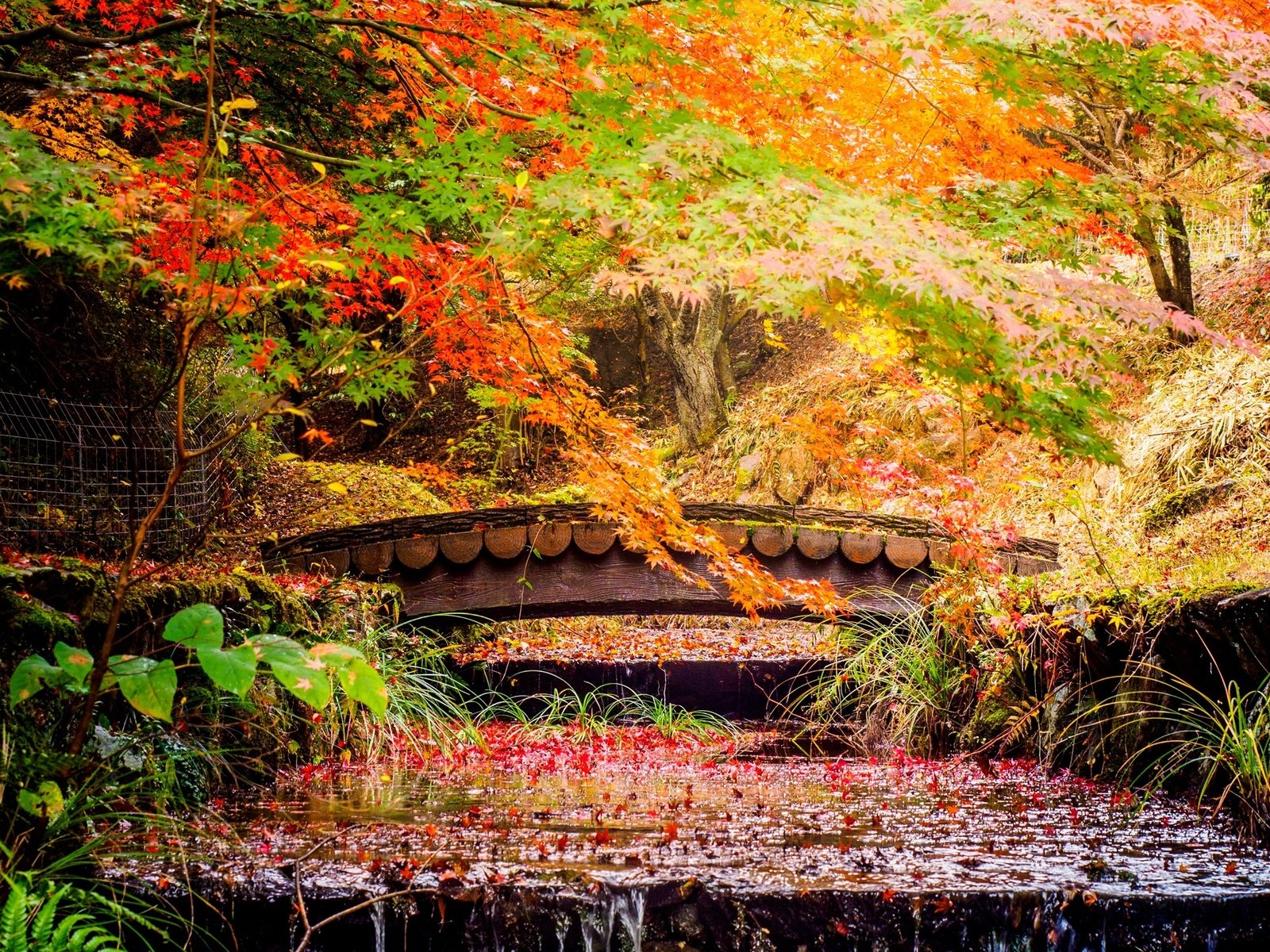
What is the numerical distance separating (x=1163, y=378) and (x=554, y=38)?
881cm

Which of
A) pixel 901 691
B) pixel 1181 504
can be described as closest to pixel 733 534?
pixel 901 691

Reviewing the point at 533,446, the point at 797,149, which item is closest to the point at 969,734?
the point at 797,149

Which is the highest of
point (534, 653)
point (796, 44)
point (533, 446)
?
point (796, 44)

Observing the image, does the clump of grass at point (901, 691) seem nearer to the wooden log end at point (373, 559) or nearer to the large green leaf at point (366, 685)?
the wooden log end at point (373, 559)

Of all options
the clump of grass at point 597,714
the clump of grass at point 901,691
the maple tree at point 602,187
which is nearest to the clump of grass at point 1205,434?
the clump of grass at point 901,691

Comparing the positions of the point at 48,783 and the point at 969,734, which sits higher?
the point at 48,783

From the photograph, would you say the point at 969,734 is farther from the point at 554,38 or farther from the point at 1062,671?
the point at 554,38

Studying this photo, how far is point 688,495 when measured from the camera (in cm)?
1453

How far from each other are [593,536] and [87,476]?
14.0 feet

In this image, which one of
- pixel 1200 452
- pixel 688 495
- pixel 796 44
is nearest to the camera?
pixel 796 44

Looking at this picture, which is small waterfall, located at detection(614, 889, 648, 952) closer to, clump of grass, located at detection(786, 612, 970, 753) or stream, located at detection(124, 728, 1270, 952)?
stream, located at detection(124, 728, 1270, 952)

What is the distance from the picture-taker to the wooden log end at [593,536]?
A: 26.8ft

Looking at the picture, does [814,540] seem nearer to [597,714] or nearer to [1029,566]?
[1029,566]

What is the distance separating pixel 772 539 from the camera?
8.29m
